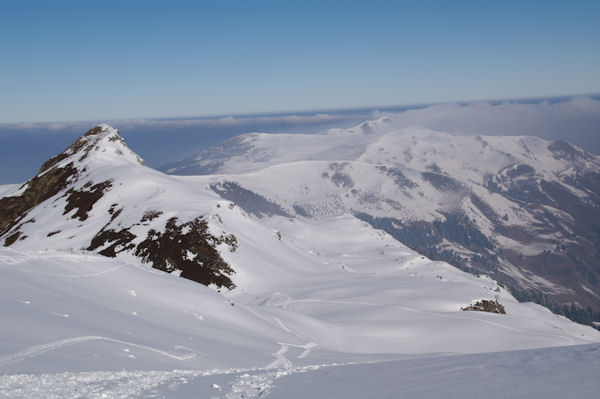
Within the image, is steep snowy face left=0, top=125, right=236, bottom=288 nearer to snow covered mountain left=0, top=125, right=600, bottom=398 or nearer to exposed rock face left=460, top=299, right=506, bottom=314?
snow covered mountain left=0, top=125, right=600, bottom=398

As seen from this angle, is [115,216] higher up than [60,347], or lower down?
lower down

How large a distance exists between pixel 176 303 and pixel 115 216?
37.9m

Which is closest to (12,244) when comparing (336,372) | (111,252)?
(111,252)

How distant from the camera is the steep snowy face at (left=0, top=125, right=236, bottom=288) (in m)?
49.0

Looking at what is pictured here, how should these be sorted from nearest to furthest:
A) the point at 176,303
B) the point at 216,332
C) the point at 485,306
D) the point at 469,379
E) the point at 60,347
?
the point at 469,379
the point at 60,347
the point at 216,332
the point at 176,303
the point at 485,306

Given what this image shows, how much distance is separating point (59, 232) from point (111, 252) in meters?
11.7

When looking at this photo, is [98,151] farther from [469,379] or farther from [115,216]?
[469,379]

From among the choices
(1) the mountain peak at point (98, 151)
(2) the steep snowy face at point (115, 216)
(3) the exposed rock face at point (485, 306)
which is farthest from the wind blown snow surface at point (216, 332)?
(1) the mountain peak at point (98, 151)

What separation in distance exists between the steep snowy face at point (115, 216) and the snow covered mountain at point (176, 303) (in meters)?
0.24

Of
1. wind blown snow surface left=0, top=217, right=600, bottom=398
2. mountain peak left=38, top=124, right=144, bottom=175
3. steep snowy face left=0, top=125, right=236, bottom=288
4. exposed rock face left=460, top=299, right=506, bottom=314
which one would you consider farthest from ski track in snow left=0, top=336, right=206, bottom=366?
mountain peak left=38, top=124, right=144, bottom=175

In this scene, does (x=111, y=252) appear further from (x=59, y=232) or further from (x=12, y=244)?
(x=12, y=244)

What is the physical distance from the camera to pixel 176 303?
2380cm

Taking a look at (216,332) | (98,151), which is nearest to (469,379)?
(216,332)

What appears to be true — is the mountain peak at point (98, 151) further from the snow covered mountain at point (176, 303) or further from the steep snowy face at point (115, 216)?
the snow covered mountain at point (176, 303)
